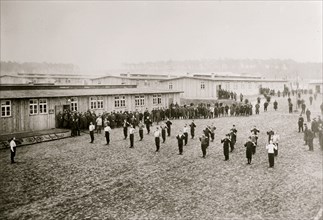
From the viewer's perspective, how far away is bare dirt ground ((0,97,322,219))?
1148 centimetres

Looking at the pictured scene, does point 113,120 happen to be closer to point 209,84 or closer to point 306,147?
point 306,147

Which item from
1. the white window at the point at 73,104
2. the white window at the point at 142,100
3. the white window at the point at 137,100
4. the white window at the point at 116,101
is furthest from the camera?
the white window at the point at 142,100

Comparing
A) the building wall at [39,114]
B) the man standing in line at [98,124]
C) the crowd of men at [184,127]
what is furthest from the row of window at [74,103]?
the man standing in line at [98,124]

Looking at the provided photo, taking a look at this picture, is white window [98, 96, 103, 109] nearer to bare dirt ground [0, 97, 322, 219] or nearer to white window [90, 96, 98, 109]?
white window [90, 96, 98, 109]

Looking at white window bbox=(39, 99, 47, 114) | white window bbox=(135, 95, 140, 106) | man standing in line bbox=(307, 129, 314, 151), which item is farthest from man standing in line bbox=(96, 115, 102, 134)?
man standing in line bbox=(307, 129, 314, 151)

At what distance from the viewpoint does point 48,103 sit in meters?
27.0

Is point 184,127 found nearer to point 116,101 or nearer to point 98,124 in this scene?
point 98,124

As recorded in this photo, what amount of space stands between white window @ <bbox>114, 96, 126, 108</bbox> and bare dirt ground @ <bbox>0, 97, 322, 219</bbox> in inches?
457

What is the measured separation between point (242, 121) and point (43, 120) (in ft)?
57.2

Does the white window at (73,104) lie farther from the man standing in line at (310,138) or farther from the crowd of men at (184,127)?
the man standing in line at (310,138)

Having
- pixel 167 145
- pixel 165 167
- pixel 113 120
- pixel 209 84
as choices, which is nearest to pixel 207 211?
pixel 165 167

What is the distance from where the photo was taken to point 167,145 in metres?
21.2

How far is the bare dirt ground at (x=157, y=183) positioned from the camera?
11.5 metres

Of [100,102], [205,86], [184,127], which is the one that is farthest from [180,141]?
[205,86]
